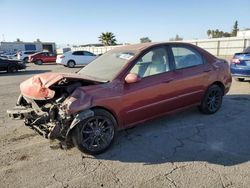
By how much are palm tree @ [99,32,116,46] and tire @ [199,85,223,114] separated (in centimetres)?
6442

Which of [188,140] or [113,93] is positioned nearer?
[113,93]

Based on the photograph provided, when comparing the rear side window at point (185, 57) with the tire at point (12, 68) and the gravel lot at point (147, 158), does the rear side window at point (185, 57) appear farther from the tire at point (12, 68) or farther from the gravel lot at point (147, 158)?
the tire at point (12, 68)

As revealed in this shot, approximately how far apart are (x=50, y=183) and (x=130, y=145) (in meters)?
1.51

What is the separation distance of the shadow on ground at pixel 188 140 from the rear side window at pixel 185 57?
3.77ft

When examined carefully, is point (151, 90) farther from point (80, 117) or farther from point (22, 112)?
point (22, 112)

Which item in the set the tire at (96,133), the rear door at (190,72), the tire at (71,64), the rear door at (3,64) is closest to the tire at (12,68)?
the rear door at (3,64)

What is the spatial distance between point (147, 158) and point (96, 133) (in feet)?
2.82

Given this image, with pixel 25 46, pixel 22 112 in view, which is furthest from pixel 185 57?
pixel 25 46

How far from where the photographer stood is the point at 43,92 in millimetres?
4219

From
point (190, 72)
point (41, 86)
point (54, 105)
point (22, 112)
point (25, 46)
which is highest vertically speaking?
point (25, 46)

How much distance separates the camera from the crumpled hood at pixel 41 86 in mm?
4148

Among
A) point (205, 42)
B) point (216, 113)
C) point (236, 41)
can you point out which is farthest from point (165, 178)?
point (205, 42)

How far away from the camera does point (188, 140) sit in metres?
4.54

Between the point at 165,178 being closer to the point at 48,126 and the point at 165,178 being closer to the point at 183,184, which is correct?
the point at 183,184
